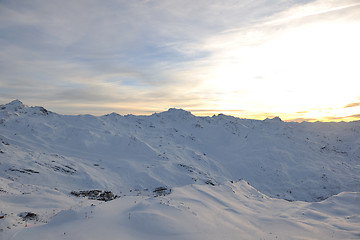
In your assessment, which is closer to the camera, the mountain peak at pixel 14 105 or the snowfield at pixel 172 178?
the snowfield at pixel 172 178

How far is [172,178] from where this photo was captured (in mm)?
44719

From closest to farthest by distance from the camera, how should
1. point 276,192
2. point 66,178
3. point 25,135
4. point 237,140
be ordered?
point 66,178 < point 25,135 < point 276,192 < point 237,140

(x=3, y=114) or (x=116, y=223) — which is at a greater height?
(x=3, y=114)

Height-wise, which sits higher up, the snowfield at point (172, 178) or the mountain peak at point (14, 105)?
the mountain peak at point (14, 105)

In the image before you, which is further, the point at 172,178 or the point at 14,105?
the point at 14,105

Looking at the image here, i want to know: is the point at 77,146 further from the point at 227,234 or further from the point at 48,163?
the point at 227,234

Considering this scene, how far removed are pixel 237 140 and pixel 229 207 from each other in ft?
227

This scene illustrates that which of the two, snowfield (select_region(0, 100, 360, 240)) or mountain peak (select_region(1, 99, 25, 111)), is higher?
mountain peak (select_region(1, 99, 25, 111))

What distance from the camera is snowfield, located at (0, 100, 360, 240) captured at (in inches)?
557

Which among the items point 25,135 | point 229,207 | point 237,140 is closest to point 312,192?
point 237,140

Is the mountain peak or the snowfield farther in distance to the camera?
the mountain peak

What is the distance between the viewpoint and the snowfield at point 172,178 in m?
14.1

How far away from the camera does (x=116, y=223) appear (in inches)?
523

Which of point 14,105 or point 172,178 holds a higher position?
point 14,105
